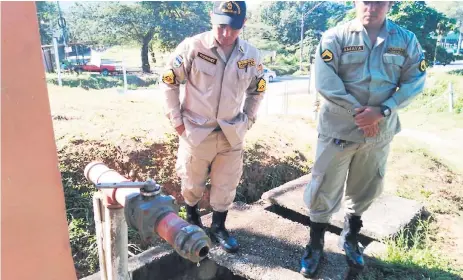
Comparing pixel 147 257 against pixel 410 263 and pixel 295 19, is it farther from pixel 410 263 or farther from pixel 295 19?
pixel 295 19

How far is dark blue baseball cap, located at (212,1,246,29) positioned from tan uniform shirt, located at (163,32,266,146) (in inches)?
6.1

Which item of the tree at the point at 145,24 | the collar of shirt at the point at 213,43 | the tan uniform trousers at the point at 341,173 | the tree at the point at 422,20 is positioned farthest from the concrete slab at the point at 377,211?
the tree at the point at 145,24

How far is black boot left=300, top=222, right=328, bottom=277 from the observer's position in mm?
Answer: 2508

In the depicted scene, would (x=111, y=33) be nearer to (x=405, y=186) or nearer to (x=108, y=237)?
(x=405, y=186)

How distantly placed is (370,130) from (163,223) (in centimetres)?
162

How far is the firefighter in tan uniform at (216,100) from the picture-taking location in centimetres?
242

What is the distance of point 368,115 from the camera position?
2.19m

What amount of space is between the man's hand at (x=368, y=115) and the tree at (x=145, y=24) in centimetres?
2293

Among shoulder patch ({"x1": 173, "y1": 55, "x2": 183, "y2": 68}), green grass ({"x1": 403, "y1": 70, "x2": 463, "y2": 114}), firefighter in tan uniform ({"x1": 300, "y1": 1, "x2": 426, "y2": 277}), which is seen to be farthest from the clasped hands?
green grass ({"x1": 403, "y1": 70, "x2": 463, "y2": 114})

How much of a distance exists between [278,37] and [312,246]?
135 ft

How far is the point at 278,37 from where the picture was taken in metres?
41.9

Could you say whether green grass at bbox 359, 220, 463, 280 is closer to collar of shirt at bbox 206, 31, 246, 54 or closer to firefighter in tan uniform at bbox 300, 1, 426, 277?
firefighter in tan uniform at bbox 300, 1, 426, 277

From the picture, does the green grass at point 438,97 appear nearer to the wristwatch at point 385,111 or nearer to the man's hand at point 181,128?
the wristwatch at point 385,111

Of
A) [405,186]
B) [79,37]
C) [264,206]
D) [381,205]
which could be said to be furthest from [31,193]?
[79,37]
